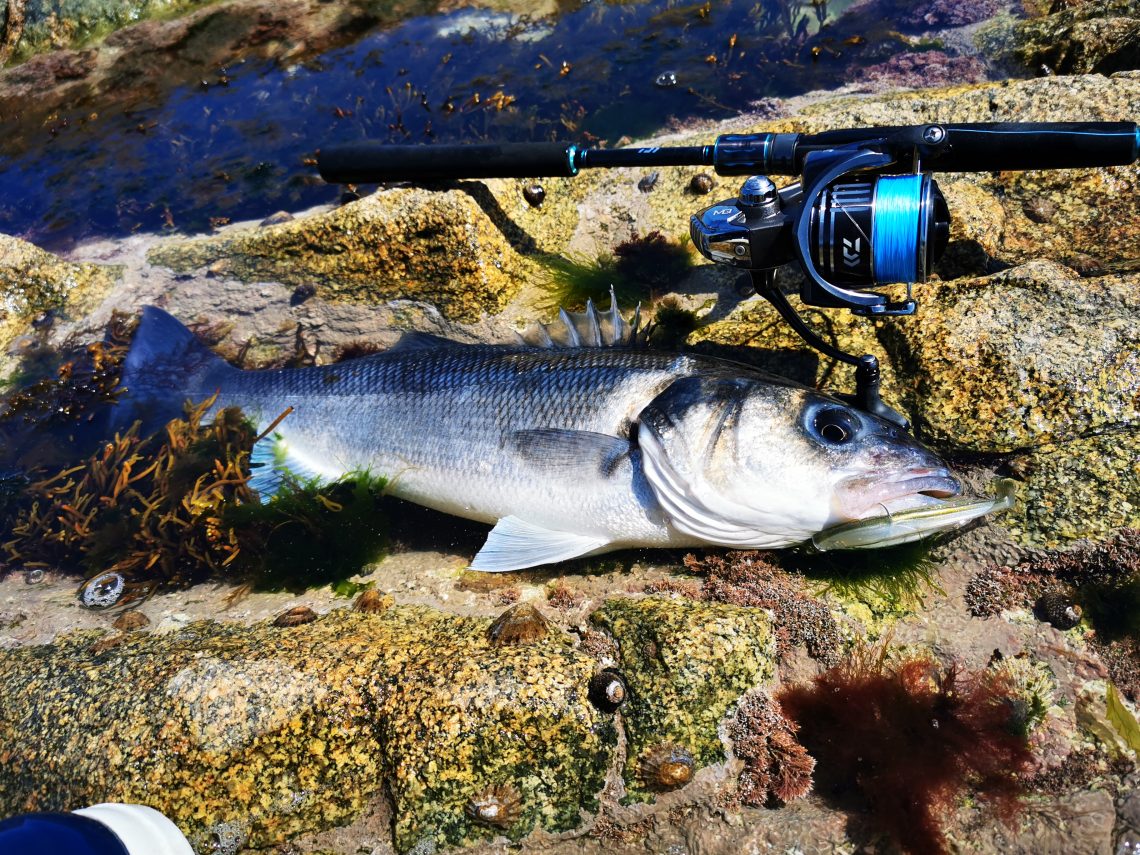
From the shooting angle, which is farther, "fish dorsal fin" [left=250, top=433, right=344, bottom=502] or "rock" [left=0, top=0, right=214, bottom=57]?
"rock" [left=0, top=0, right=214, bottom=57]

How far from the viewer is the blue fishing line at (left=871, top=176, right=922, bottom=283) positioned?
329 centimetres

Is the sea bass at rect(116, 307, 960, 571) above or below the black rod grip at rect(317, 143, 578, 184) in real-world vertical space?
below

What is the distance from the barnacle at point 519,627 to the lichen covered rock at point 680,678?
37 cm

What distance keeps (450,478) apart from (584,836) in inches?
84.6

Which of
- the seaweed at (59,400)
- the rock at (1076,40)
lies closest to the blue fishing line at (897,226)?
the rock at (1076,40)

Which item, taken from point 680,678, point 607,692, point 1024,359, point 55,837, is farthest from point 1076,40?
point 55,837

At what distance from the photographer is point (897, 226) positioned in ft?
10.9

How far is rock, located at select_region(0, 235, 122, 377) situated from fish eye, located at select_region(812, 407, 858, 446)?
6414 mm

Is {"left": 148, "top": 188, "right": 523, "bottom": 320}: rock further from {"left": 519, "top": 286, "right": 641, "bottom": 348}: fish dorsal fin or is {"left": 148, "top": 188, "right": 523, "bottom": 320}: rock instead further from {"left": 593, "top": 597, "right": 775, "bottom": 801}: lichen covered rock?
{"left": 593, "top": 597, "right": 775, "bottom": 801}: lichen covered rock

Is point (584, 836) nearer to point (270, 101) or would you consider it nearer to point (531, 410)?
A: point (531, 410)

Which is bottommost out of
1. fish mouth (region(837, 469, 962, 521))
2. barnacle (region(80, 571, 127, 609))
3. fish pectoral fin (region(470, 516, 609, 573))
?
barnacle (region(80, 571, 127, 609))

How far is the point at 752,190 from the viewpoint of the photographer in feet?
12.1

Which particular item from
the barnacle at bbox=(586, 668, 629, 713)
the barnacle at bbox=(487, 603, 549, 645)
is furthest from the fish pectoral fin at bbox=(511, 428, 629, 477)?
the barnacle at bbox=(586, 668, 629, 713)

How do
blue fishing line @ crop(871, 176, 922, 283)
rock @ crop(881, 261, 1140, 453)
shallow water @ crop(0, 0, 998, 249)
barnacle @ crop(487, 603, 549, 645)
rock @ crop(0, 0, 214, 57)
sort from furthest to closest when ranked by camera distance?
rock @ crop(0, 0, 214, 57), shallow water @ crop(0, 0, 998, 249), rock @ crop(881, 261, 1140, 453), barnacle @ crop(487, 603, 549, 645), blue fishing line @ crop(871, 176, 922, 283)
